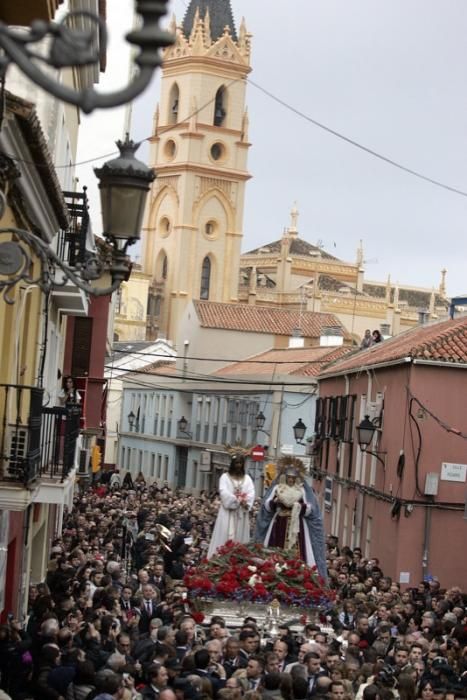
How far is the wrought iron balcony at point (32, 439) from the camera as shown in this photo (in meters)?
14.0

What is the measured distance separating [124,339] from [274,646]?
95784 mm

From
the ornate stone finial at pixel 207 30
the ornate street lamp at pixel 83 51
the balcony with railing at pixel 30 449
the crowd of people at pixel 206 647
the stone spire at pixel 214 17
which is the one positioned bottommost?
the crowd of people at pixel 206 647

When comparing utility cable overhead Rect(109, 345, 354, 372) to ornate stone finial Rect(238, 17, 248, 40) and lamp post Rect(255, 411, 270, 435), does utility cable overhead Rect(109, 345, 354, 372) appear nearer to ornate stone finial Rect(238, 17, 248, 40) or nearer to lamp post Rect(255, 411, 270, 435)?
lamp post Rect(255, 411, 270, 435)

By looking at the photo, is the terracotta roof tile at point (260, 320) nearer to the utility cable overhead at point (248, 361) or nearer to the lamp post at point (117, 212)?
the utility cable overhead at point (248, 361)

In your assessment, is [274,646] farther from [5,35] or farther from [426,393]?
[426,393]

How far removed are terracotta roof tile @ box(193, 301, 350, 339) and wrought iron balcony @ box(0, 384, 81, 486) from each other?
5826 cm

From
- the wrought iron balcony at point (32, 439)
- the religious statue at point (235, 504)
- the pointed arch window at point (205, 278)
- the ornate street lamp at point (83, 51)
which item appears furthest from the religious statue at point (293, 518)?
the pointed arch window at point (205, 278)

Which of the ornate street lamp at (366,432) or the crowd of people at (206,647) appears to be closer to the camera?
the crowd of people at (206,647)

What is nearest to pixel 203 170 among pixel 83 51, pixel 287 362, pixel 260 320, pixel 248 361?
pixel 260 320

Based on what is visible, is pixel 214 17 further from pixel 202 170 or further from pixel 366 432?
pixel 366 432

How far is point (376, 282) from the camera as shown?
14200 cm

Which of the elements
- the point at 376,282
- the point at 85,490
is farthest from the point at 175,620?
the point at 376,282

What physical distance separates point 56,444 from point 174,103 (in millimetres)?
107022

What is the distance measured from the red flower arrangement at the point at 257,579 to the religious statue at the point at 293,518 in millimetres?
1378
